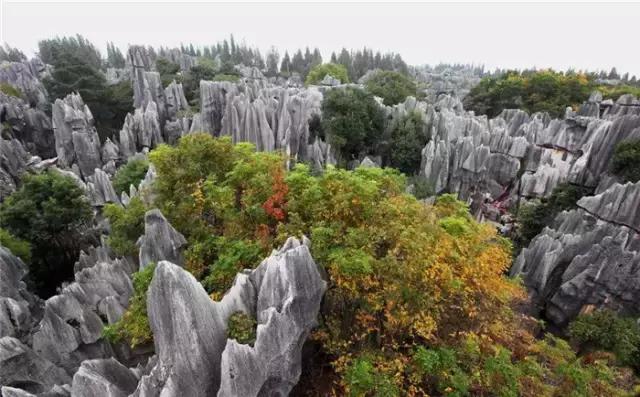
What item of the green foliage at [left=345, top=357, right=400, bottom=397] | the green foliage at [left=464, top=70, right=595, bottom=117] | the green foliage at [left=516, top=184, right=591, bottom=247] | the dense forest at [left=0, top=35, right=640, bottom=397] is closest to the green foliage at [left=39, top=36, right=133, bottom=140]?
the dense forest at [left=0, top=35, right=640, bottom=397]

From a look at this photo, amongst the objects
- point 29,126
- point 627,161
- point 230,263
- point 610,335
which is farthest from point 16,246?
point 627,161

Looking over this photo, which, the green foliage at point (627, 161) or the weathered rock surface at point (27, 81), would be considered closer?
the green foliage at point (627, 161)

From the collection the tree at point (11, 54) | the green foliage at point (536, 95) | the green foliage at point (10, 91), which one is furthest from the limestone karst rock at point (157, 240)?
the tree at point (11, 54)

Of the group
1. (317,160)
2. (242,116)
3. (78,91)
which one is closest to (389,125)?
(317,160)

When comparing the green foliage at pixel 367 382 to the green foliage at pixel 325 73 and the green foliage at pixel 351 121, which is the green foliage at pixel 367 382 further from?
the green foliage at pixel 325 73

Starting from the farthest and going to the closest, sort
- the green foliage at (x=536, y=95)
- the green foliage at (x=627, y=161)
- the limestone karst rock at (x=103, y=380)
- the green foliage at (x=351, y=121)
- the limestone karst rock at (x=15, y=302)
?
1. the green foliage at (x=536, y=95)
2. the green foliage at (x=351, y=121)
3. the green foliage at (x=627, y=161)
4. the limestone karst rock at (x=15, y=302)
5. the limestone karst rock at (x=103, y=380)

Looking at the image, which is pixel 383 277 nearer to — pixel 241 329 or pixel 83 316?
pixel 241 329

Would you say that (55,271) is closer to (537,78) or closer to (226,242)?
(226,242)

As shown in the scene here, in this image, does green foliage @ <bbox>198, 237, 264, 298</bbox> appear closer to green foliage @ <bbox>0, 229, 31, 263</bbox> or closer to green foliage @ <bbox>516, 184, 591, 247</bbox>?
green foliage @ <bbox>0, 229, 31, 263</bbox>
